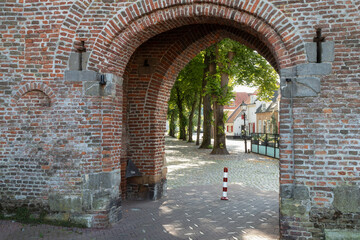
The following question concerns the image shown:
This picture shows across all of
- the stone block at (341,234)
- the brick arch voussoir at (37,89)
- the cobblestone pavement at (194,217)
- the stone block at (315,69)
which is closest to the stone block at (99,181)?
the cobblestone pavement at (194,217)

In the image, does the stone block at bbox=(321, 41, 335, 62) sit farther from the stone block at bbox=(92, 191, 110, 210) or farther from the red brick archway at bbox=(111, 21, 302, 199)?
the stone block at bbox=(92, 191, 110, 210)

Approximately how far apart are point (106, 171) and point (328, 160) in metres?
3.90

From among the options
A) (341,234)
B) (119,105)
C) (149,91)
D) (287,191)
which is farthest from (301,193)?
(149,91)

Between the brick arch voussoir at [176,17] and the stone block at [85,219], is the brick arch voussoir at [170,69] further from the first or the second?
the stone block at [85,219]

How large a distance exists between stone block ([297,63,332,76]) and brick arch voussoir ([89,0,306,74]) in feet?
0.57

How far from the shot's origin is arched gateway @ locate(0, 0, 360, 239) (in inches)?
191

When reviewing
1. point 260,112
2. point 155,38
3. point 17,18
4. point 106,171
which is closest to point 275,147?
point 155,38

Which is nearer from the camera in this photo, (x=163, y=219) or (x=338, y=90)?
(x=338, y=90)

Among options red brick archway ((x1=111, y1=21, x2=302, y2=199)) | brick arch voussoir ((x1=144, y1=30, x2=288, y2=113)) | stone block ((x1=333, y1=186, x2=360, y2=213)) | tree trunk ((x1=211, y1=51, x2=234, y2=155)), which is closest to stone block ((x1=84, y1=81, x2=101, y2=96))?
red brick archway ((x1=111, y1=21, x2=302, y2=199))

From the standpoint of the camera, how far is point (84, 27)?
224 inches

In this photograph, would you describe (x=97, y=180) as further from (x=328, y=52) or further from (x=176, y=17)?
(x=328, y=52)

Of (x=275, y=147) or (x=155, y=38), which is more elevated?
(x=155, y=38)

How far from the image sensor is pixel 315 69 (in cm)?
495

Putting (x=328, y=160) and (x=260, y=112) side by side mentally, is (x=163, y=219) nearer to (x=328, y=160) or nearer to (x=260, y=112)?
(x=328, y=160)
